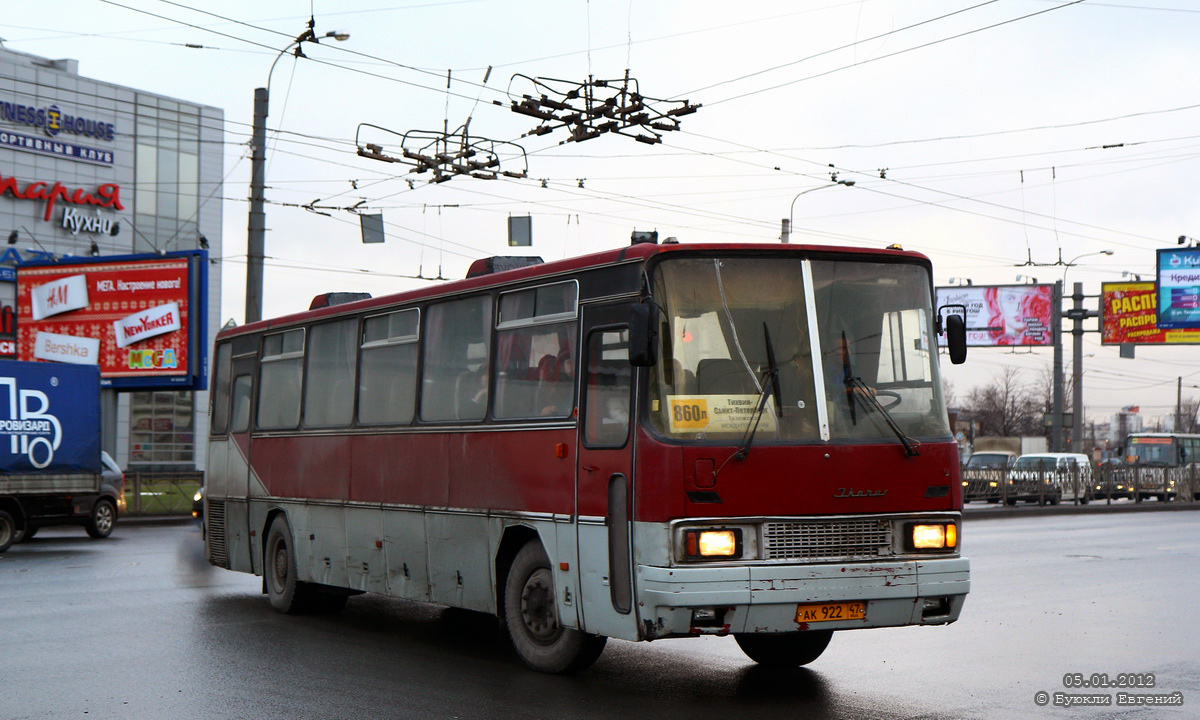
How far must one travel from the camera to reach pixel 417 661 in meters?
9.96

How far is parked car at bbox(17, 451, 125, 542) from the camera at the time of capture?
22.8 m

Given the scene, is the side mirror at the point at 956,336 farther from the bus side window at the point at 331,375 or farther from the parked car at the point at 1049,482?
the parked car at the point at 1049,482

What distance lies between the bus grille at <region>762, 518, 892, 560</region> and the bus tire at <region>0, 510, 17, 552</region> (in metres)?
17.0

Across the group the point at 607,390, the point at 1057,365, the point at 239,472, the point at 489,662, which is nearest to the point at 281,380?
the point at 239,472

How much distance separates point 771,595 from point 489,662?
2829mm

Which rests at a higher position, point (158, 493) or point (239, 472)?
point (239, 472)

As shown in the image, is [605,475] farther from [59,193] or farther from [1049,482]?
[59,193]

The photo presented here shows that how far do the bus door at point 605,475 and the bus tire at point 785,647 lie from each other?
149 cm

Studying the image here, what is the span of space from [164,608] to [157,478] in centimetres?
2006

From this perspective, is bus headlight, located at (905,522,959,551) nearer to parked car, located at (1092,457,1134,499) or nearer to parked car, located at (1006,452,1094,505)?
parked car, located at (1006,452,1094,505)

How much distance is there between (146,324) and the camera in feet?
→ 116

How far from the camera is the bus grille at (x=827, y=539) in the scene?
316 inches

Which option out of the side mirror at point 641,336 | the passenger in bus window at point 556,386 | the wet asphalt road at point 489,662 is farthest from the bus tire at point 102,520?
the side mirror at point 641,336
